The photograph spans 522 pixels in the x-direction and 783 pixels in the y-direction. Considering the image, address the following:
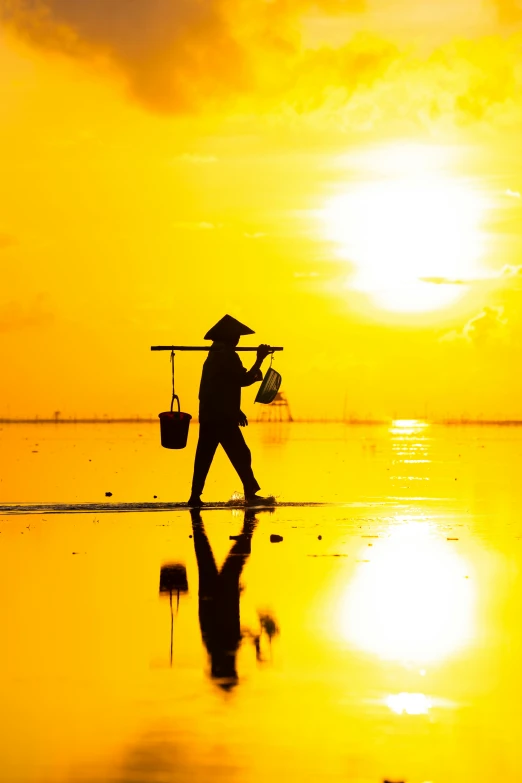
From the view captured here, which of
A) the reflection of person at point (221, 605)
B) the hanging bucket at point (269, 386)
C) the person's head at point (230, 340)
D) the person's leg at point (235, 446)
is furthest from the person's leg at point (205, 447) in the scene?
the reflection of person at point (221, 605)

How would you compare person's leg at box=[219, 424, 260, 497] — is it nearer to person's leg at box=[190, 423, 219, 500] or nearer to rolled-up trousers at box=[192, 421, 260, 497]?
rolled-up trousers at box=[192, 421, 260, 497]

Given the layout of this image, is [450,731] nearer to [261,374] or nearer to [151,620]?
[151,620]

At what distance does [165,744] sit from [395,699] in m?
1.53

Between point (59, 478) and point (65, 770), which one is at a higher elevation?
point (59, 478)

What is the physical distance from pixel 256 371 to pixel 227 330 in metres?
0.75

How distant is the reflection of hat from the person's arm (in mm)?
588

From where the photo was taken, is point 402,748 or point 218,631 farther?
point 218,631

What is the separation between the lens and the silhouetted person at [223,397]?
70.8 ft

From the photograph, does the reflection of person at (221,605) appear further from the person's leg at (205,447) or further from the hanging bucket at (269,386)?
the hanging bucket at (269,386)

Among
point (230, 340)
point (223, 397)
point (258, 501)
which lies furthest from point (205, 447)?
point (230, 340)

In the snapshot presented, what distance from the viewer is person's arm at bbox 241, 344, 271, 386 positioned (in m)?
21.3

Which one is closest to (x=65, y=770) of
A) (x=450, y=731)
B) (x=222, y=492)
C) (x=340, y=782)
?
(x=340, y=782)

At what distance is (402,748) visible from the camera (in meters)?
6.80

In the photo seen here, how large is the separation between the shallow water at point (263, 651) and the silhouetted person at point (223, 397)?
1895 millimetres
